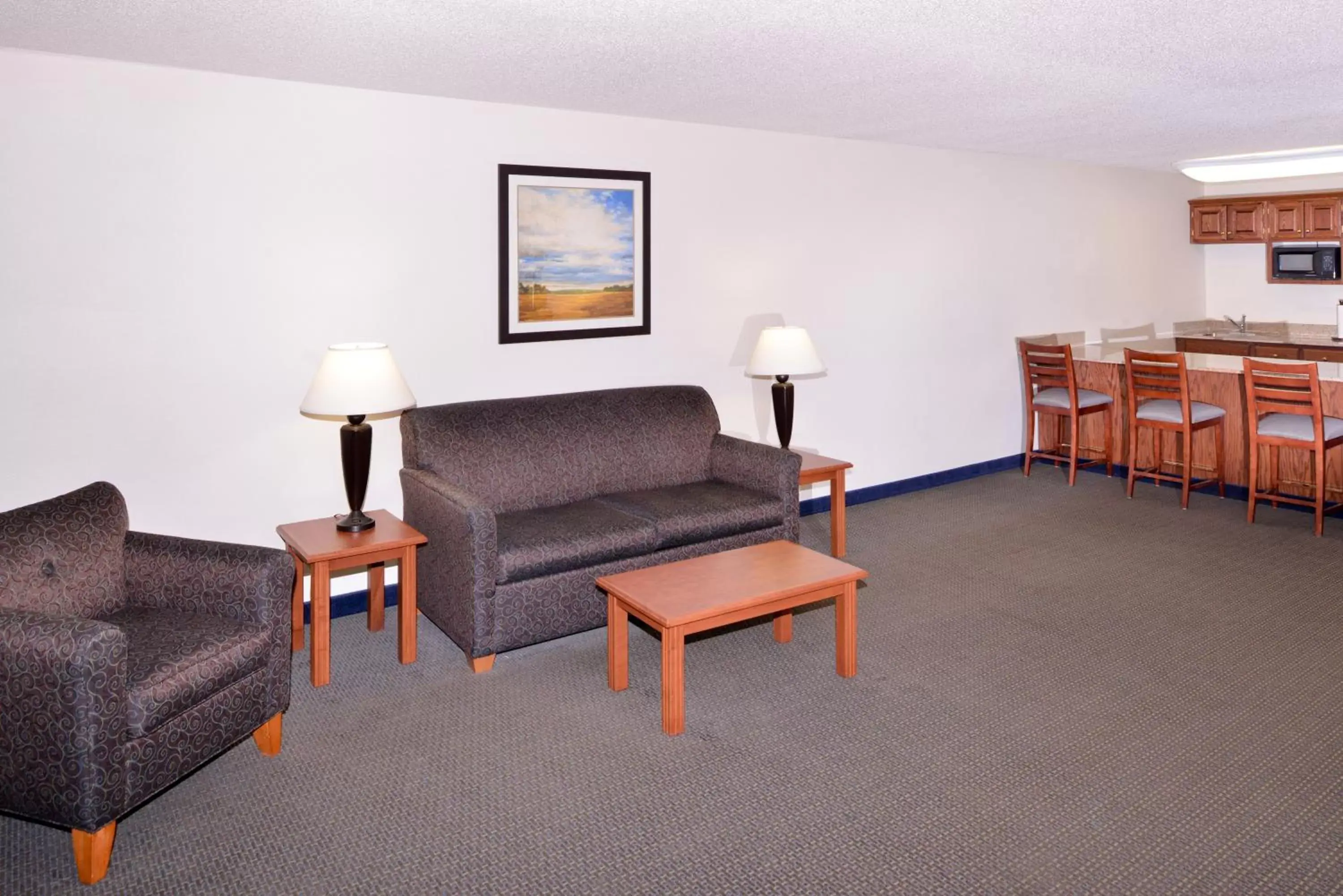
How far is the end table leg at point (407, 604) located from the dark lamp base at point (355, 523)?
8.6 inches

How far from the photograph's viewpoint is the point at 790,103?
4.33 meters

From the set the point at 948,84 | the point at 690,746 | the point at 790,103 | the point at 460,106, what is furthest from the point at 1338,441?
the point at 460,106

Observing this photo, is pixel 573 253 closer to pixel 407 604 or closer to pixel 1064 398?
pixel 407 604

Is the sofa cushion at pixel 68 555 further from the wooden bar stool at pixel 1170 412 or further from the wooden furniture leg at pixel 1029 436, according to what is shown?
the wooden furniture leg at pixel 1029 436

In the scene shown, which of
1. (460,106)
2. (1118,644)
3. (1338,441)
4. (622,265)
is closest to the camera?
(1118,644)

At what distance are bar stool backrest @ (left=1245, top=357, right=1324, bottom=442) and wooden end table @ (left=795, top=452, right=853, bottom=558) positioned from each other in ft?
7.38

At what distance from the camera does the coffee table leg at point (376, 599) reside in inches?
155

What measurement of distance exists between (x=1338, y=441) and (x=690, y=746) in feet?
13.4

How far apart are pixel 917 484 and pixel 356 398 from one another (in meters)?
3.82

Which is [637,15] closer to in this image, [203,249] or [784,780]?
[203,249]

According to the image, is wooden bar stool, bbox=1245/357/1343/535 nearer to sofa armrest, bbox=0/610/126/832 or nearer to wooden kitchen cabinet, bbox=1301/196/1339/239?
wooden kitchen cabinet, bbox=1301/196/1339/239

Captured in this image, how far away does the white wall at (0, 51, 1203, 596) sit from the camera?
343 cm

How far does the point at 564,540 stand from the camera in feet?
12.0

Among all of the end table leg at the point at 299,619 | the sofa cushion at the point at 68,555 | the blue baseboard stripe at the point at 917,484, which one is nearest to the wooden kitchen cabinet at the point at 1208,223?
the blue baseboard stripe at the point at 917,484
